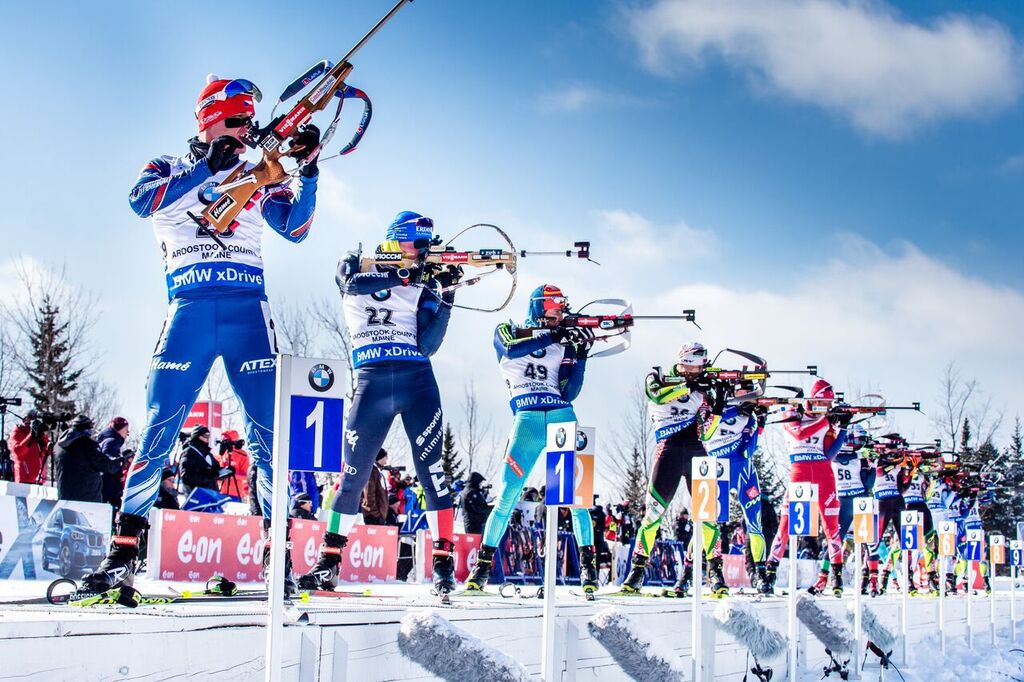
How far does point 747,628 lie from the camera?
852cm

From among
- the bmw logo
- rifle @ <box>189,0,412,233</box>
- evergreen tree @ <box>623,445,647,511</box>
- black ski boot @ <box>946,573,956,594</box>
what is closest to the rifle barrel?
rifle @ <box>189,0,412,233</box>

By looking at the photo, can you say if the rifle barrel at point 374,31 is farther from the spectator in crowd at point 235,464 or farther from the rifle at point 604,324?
the spectator in crowd at point 235,464

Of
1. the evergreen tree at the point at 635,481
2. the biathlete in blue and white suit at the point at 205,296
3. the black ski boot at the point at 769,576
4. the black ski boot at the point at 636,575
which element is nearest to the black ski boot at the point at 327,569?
the biathlete in blue and white suit at the point at 205,296

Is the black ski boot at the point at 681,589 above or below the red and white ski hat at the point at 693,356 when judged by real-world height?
below

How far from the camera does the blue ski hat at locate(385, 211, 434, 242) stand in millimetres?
7230

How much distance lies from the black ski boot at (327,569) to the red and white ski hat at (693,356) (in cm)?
486

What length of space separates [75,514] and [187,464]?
9.03 feet

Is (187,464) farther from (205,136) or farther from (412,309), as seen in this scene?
(205,136)

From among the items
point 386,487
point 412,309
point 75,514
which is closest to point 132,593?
point 412,309

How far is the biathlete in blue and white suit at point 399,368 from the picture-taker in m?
7.08

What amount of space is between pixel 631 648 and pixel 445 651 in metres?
1.90

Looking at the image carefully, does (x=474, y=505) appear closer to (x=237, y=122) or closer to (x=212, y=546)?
(x=212, y=546)

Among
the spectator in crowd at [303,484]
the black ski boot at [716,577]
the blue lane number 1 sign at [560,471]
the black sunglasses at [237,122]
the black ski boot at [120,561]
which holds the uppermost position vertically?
the black sunglasses at [237,122]

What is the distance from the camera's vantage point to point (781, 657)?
9328mm
